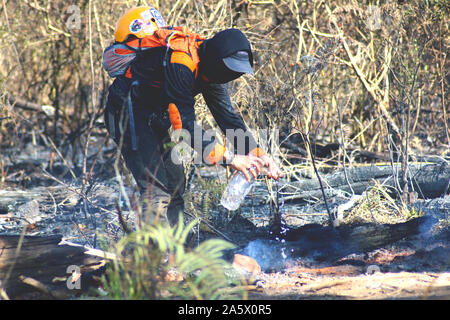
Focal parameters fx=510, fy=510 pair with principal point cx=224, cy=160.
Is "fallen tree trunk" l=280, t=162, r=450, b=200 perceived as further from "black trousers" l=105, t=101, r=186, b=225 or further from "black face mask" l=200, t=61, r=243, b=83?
"black face mask" l=200, t=61, r=243, b=83

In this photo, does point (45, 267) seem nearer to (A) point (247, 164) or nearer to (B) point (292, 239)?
(A) point (247, 164)

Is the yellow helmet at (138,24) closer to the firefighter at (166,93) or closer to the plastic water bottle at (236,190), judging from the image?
the firefighter at (166,93)

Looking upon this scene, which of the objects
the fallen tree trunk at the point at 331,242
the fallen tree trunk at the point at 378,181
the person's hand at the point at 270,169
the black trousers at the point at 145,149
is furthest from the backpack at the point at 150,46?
the fallen tree trunk at the point at 378,181

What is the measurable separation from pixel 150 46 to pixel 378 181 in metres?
2.79

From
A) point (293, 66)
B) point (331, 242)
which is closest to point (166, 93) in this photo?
point (331, 242)

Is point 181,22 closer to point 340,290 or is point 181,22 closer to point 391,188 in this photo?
point 391,188

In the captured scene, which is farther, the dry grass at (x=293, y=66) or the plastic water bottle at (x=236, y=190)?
the dry grass at (x=293, y=66)

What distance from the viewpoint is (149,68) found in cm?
360

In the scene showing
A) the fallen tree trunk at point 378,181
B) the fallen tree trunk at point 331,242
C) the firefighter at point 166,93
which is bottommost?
the fallen tree trunk at point 331,242

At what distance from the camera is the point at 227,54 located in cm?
335

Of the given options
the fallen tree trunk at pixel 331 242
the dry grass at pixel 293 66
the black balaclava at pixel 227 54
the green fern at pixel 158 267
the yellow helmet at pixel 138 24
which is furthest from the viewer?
the dry grass at pixel 293 66

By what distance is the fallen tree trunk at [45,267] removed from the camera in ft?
11.4

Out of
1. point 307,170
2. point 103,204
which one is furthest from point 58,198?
point 307,170
